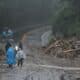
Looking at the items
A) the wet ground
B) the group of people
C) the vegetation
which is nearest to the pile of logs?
the wet ground

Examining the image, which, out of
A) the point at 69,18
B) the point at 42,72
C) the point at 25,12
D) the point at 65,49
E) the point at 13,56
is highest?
the point at 25,12

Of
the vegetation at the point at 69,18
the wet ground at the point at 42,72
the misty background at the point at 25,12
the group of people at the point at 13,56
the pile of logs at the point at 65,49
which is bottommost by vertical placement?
the wet ground at the point at 42,72

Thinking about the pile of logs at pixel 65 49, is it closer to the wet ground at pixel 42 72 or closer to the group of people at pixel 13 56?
the wet ground at pixel 42 72

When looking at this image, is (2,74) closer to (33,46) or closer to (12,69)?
(12,69)

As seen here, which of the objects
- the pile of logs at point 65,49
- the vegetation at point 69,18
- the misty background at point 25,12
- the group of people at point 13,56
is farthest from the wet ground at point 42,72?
the misty background at point 25,12

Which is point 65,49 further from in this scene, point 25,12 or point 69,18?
point 25,12

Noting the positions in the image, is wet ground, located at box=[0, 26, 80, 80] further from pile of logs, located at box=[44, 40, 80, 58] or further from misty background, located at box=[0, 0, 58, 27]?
misty background, located at box=[0, 0, 58, 27]

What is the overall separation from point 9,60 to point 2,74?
1846 mm

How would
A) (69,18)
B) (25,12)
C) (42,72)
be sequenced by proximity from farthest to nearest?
(25,12)
(69,18)
(42,72)

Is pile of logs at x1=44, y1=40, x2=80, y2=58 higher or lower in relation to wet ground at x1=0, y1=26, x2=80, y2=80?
higher

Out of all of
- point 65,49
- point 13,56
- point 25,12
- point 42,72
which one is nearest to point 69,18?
point 65,49

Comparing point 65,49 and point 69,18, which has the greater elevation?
point 69,18

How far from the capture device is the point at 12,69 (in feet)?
75.7

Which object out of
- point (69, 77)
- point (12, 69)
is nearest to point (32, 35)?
point (12, 69)
